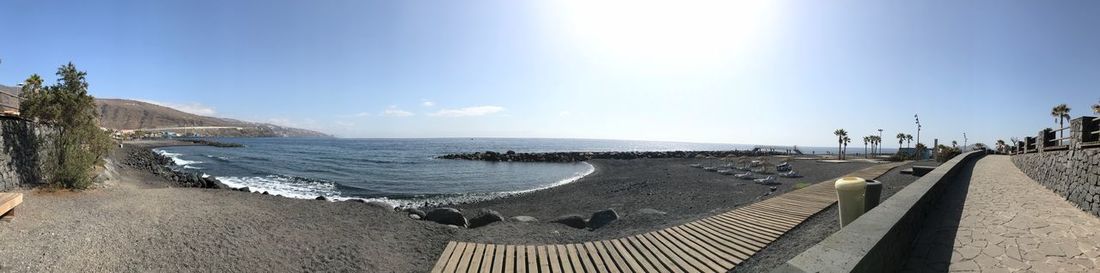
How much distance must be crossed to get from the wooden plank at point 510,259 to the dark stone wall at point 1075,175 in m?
10.2

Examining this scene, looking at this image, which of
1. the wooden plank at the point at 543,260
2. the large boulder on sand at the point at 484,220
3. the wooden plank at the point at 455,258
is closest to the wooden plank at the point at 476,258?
the wooden plank at the point at 455,258

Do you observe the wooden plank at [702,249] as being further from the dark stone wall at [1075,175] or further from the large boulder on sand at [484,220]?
the dark stone wall at [1075,175]

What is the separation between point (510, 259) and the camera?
20.3 feet

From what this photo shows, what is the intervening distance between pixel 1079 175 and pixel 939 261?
7.64 meters

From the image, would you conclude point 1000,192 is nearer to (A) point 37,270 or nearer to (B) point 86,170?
(A) point 37,270

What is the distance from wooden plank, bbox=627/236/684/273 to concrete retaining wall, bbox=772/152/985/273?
2.26 meters

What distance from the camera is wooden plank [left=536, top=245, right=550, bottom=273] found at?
19.1 ft

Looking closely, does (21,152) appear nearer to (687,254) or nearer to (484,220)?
(484,220)

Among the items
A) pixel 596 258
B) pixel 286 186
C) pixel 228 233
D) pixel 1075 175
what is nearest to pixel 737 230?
pixel 596 258

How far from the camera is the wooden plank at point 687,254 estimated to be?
570 cm

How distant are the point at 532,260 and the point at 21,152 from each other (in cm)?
1418

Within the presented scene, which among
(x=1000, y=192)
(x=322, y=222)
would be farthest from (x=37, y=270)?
(x=1000, y=192)

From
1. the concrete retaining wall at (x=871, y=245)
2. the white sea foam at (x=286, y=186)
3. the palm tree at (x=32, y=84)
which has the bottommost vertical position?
the white sea foam at (x=286, y=186)

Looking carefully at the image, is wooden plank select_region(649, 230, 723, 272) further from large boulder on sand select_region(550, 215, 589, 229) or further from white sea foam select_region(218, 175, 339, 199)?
white sea foam select_region(218, 175, 339, 199)
